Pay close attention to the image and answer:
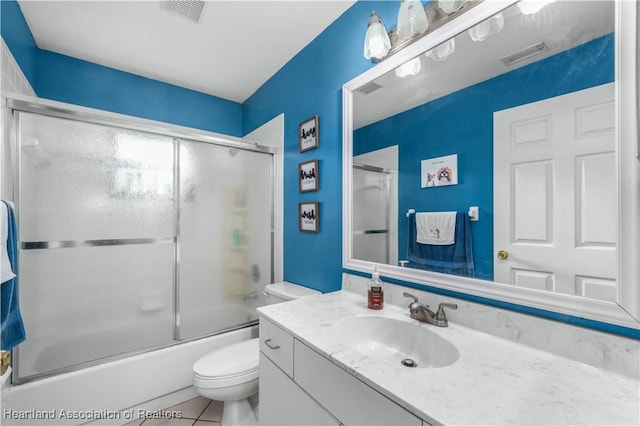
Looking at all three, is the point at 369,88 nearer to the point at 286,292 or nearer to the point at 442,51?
the point at 442,51

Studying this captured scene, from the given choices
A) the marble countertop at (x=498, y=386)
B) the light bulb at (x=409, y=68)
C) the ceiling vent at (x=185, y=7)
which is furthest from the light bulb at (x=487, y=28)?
the ceiling vent at (x=185, y=7)

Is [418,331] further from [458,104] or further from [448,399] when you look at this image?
[458,104]

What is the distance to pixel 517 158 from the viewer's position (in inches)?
35.4

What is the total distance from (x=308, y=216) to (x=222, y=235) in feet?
2.27

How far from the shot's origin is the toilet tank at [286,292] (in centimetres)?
173

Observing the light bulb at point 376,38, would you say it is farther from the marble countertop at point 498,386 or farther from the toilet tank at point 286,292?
the toilet tank at point 286,292

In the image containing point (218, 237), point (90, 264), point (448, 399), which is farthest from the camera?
point (218, 237)

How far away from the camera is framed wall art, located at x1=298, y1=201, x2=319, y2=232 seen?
5.79 feet

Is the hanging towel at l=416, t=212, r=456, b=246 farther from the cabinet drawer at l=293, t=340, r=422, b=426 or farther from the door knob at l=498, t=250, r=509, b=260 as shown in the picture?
the cabinet drawer at l=293, t=340, r=422, b=426

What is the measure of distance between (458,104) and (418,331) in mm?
896

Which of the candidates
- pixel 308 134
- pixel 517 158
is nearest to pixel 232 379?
pixel 308 134

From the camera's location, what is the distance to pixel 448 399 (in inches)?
23.6

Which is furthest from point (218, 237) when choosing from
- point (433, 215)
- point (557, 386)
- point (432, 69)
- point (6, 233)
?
point (557, 386)

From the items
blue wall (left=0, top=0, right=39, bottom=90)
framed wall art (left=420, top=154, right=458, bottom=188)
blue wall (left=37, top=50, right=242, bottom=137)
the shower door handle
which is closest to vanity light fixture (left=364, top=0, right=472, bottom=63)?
framed wall art (left=420, top=154, right=458, bottom=188)
